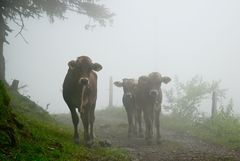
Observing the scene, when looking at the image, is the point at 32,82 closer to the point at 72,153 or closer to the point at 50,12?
the point at 50,12

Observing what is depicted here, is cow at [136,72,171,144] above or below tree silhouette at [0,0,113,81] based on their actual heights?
below

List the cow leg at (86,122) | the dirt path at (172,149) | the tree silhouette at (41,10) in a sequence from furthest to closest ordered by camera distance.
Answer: the tree silhouette at (41,10)
the cow leg at (86,122)
the dirt path at (172,149)

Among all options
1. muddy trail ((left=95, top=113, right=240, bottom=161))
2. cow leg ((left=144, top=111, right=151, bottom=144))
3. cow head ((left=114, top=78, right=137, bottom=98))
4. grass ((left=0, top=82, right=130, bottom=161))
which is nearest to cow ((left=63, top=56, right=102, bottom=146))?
grass ((left=0, top=82, right=130, bottom=161))

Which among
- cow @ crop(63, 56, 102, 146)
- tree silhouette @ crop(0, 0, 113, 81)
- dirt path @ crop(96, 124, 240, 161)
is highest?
tree silhouette @ crop(0, 0, 113, 81)

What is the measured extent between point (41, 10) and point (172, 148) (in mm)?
12108

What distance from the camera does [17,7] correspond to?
2134cm

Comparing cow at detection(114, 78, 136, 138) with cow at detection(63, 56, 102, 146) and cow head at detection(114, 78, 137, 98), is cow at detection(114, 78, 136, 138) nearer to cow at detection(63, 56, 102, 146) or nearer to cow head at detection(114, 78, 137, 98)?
cow head at detection(114, 78, 137, 98)

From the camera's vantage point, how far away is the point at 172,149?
13.9 m

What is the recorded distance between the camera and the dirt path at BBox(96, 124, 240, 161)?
12.1 m

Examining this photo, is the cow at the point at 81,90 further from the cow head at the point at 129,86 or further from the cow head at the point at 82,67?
the cow head at the point at 129,86

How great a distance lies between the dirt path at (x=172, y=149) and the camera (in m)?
12.1

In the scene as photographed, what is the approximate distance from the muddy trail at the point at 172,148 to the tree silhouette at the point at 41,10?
7.48 metres

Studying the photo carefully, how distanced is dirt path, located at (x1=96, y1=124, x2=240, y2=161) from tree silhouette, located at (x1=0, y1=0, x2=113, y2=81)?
25.1ft

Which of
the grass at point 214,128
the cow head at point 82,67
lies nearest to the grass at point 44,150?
the cow head at point 82,67
